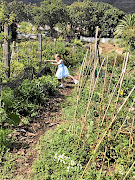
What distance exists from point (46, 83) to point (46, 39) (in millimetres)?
5675

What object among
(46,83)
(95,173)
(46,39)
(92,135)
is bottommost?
(95,173)

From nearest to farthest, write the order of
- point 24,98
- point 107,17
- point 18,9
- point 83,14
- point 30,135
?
1. point 30,135
2. point 24,98
3. point 83,14
4. point 107,17
5. point 18,9

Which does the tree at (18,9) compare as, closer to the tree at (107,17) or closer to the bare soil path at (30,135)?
the tree at (107,17)

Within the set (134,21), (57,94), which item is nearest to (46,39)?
(57,94)

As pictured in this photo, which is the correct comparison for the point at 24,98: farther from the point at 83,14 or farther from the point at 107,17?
the point at 107,17

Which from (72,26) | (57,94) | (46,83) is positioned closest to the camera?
(46,83)

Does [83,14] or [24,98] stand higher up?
[83,14]

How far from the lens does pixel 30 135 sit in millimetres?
3426

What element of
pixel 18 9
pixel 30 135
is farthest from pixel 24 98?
pixel 18 9

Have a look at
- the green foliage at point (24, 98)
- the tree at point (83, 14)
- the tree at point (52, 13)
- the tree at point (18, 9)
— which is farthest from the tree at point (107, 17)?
the green foliage at point (24, 98)

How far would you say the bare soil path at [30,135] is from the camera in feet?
8.90

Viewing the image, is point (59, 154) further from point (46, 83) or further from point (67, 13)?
point (67, 13)

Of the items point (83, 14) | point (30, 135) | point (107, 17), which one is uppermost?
point (83, 14)

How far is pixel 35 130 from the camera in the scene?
3.60 metres
